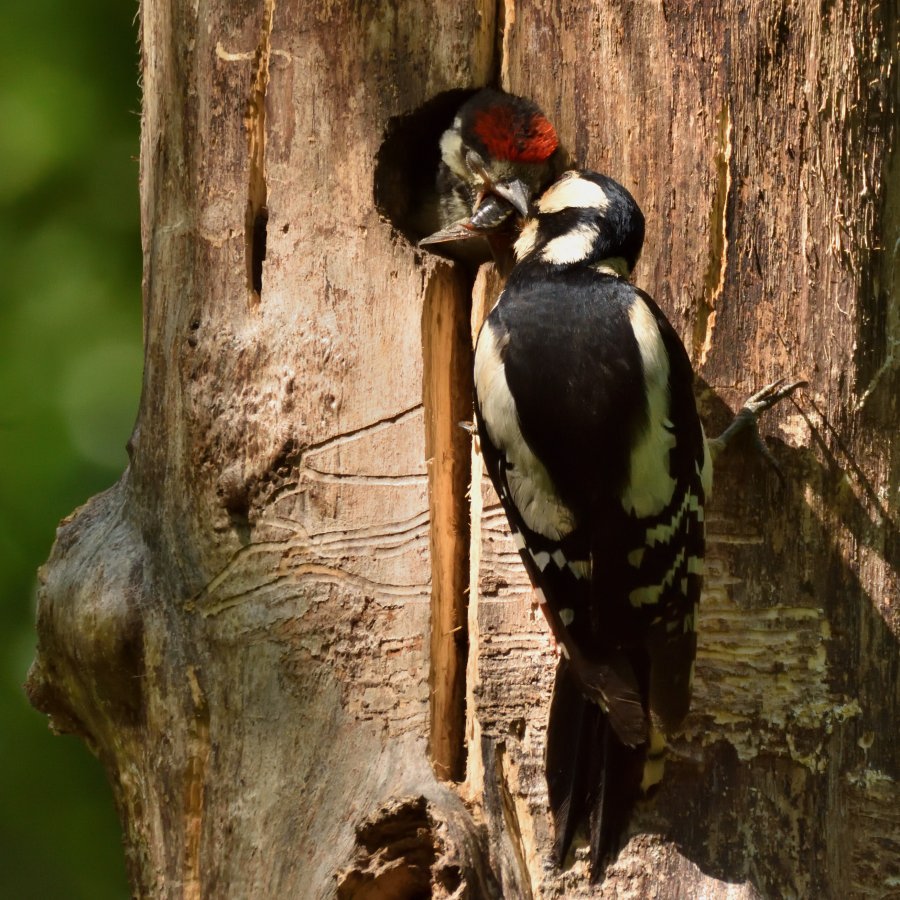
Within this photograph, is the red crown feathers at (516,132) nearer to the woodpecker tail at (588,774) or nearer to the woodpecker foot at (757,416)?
the woodpecker foot at (757,416)

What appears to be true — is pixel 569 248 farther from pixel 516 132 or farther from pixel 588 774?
pixel 588 774

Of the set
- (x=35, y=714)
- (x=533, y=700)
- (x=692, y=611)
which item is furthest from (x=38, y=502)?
(x=692, y=611)

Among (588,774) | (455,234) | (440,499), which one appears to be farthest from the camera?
(455,234)

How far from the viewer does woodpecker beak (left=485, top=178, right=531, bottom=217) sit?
2.65m

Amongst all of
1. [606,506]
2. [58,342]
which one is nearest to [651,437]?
[606,506]

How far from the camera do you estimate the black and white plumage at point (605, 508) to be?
2.18 meters

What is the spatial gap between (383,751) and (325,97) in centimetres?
122

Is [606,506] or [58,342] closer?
[606,506]

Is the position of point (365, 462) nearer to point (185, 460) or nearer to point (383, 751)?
point (185, 460)

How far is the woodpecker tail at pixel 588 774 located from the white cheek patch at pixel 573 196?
Answer: 0.82m

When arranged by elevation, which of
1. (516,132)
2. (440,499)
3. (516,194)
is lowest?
(440,499)

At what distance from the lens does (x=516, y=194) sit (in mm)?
2660

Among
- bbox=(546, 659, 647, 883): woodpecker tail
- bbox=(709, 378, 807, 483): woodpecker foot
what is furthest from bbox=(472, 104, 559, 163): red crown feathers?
bbox=(546, 659, 647, 883): woodpecker tail

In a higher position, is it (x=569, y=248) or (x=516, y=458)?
(x=569, y=248)
